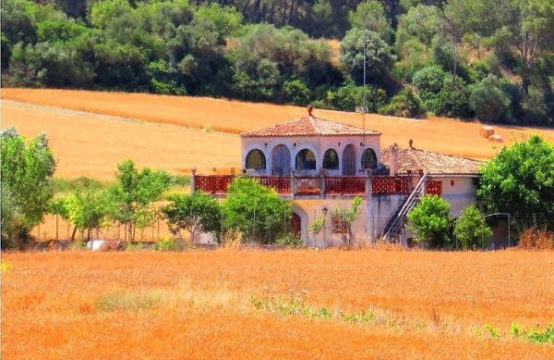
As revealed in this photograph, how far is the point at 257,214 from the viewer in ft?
158

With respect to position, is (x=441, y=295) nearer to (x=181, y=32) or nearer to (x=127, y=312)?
(x=127, y=312)

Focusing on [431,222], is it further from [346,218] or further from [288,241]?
[288,241]

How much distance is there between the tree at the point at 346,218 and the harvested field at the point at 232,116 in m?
32.5

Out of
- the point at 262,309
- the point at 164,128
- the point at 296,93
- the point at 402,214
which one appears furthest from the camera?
the point at 296,93

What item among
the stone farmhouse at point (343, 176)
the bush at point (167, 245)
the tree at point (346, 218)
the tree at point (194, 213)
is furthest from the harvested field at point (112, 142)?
the bush at point (167, 245)

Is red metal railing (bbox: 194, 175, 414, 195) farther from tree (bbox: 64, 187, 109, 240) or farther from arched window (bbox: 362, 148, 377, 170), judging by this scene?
tree (bbox: 64, 187, 109, 240)

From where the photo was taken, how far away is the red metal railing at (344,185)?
1989 inches

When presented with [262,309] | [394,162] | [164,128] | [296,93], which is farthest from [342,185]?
[296,93]

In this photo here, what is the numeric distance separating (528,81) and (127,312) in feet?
266

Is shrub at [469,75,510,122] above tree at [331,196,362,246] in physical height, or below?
above

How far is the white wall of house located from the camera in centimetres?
5316

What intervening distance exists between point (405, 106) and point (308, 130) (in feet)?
155

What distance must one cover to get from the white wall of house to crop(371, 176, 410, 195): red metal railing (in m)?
2.79

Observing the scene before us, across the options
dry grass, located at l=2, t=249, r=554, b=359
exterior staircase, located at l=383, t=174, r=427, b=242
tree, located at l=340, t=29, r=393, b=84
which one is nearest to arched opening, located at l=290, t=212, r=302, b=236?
exterior staircase, located at l=383, t=174, r=427, b=242
